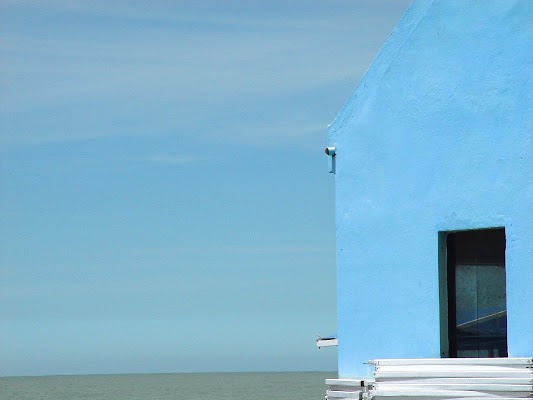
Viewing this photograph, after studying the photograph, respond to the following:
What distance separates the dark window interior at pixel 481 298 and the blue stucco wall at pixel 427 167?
2.88m

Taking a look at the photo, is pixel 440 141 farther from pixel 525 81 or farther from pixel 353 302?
pixel 353 302

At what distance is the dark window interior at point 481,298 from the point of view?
16.0 metres

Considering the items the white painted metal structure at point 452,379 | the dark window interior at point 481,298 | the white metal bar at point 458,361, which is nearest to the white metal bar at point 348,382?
the white metal bar at point 458,361

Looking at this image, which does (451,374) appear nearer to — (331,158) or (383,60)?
(331,158)

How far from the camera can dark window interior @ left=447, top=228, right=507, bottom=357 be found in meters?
16.0

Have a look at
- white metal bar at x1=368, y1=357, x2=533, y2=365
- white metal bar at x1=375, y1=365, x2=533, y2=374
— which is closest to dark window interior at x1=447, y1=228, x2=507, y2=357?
white metal bar at x1=368, y1=357, x2=533, y2=365

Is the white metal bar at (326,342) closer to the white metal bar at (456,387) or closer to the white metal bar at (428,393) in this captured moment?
the white metal bar at (456,387)

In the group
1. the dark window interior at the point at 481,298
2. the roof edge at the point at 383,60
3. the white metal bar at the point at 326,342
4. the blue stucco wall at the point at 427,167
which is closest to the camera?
Answer: the blue stucco wall at the point at 427,167

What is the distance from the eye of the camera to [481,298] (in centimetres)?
1625

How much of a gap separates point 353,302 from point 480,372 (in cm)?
277

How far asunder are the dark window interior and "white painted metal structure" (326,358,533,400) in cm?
438

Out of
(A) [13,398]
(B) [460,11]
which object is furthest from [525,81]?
(A) [13,398]

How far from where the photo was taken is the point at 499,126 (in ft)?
39.0

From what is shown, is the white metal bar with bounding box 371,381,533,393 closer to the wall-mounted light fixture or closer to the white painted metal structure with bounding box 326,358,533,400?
the white painted metal structure with bounding box 326,358,533,400
